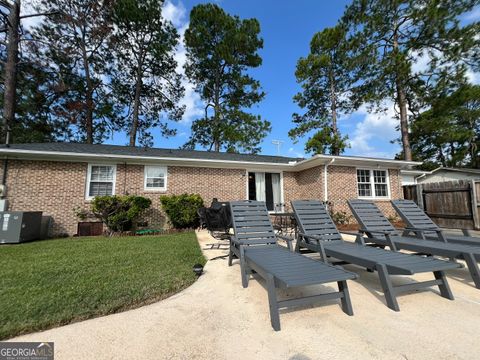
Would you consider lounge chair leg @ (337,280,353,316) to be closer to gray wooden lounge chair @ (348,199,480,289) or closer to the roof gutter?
gray wooden lounge chair @ (348,199,480,289)

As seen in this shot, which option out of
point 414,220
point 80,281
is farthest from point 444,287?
point 80,281

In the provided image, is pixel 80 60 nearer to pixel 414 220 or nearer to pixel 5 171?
pixel 5 171

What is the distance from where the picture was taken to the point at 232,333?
2.06 meters

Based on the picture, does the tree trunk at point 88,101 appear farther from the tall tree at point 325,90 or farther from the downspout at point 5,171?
the tall tree at point 325,90

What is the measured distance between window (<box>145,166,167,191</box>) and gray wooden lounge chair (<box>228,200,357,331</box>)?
605 centimetres

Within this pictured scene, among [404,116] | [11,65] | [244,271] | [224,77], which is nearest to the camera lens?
[244,271]

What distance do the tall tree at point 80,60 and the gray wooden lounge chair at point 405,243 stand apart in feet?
64.9

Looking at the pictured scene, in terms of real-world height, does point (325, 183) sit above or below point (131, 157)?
below

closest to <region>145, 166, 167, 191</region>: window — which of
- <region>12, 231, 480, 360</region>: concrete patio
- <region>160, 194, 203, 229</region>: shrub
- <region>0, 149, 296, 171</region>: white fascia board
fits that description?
<region>0, 149, 296, 171</region>: white fascia board

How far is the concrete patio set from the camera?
178 centimetres

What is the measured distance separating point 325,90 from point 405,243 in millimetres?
17132

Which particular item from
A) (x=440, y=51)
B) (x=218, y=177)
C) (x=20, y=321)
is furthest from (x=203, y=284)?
(x=440, y=51)

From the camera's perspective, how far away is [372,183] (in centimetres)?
1056

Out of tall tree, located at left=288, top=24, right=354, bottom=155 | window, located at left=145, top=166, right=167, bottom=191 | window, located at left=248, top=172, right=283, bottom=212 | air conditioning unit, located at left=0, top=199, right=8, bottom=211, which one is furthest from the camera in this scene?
tall tree, located at left=288, top=24, right=354, bottom=155
